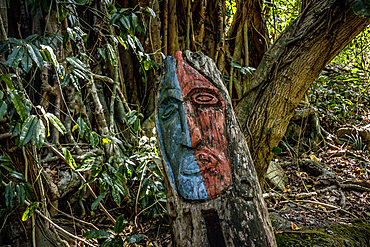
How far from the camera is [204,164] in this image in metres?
1.77

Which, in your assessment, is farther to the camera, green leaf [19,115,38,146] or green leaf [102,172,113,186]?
green leaf [102,172,113,186]

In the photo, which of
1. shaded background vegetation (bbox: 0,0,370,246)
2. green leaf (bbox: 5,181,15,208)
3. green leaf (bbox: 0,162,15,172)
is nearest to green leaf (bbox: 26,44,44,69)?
shaded background vegetation (bbox: 0,0,370,246)

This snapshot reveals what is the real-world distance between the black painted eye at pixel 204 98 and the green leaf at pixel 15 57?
106 centimetres

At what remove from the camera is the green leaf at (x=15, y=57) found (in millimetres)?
1535

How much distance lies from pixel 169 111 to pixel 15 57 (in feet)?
3.20

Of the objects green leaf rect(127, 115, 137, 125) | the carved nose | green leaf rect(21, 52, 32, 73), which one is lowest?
green leaf rect(127, 115, 137, 125)

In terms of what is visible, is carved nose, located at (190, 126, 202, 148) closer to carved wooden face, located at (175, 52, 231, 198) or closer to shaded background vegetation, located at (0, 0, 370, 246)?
carved wooden face, located at (175, 52, 231, 198)

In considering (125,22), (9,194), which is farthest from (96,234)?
(125,22)

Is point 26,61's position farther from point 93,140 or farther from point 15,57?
point 93,140

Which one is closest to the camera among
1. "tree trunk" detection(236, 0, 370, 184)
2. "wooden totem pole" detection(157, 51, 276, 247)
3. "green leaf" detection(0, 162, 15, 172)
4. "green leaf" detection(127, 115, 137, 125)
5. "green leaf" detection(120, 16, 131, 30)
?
"wooden totem pole" detection(157, 51, 276, 247)

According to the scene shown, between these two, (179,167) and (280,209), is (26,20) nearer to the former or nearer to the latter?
(179,167)

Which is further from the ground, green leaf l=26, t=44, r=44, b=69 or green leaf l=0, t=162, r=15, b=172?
green leaf l=26, t=44, r=44, b=69

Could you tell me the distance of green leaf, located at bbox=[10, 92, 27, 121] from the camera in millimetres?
1548

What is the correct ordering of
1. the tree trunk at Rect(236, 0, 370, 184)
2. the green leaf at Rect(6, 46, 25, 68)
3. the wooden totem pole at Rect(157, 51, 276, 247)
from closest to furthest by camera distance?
the green leaf at Rect(6, 46, 25, 68), the wooden totem pole at Rect(157, 51, 276, 247), the tree trunk at Rect(236, 0, 370, 184)
